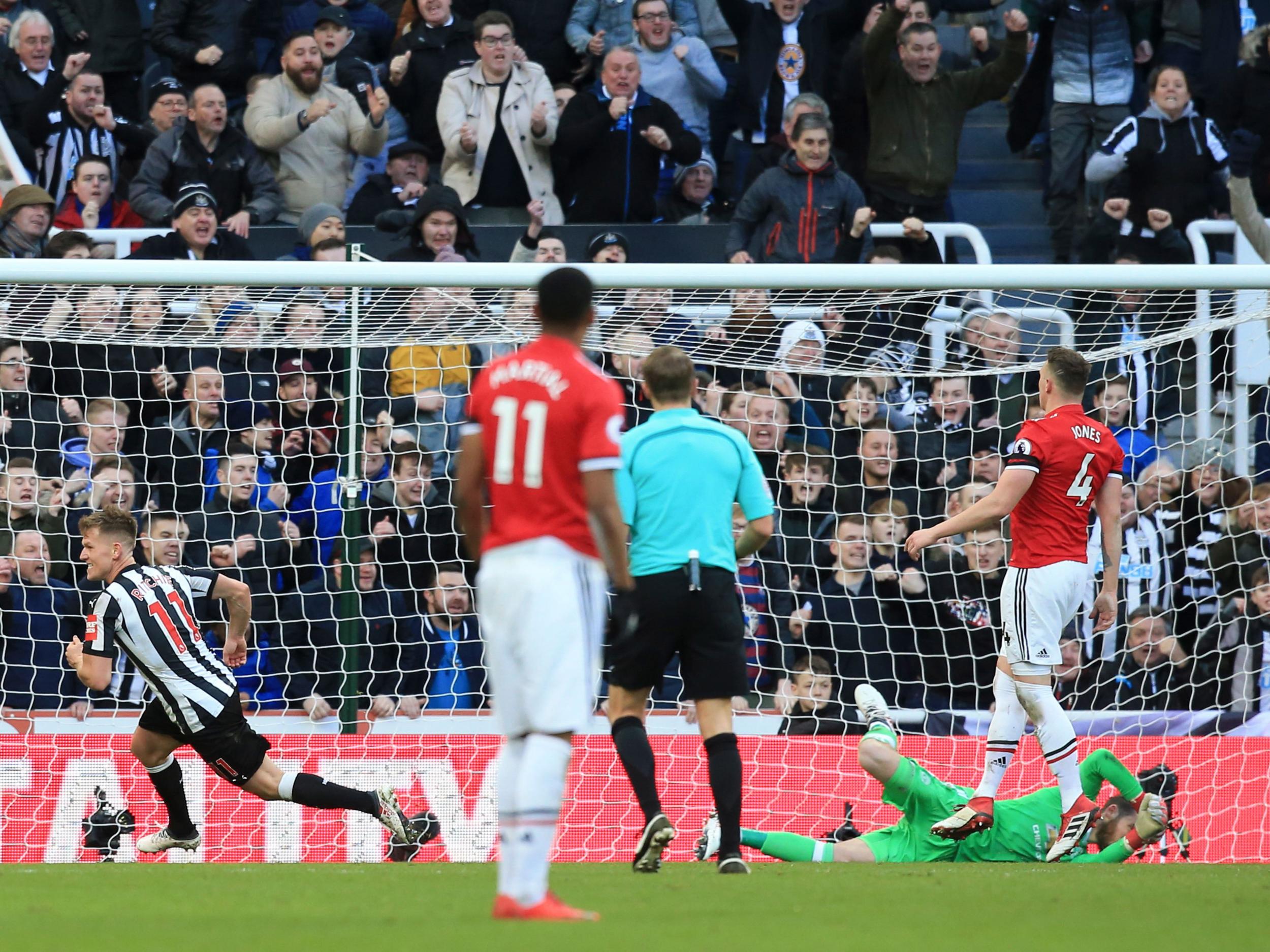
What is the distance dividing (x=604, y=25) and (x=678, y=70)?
0.79m

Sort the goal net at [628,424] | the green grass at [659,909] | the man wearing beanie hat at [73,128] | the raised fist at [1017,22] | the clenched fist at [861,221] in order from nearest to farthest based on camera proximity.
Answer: the green grass at [659,909] < the goal net at [628,424] < the clenched fist at [861,221] < the man wearing beanie hat at [73,128] < the raised fist at [1017,22]

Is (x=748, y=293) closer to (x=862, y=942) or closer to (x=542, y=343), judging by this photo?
(x=542, y=343)

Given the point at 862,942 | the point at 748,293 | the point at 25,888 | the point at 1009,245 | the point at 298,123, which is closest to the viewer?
the point at 862,942

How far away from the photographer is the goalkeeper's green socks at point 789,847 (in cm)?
781

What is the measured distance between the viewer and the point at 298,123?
1211cm

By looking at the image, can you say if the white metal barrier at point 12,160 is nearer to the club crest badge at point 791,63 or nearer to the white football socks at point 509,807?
the club crest badge at point 791,63

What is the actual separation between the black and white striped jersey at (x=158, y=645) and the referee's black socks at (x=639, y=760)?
2.19m

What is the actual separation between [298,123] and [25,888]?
729 cm

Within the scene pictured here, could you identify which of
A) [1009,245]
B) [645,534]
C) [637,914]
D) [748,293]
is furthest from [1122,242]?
[637,914]

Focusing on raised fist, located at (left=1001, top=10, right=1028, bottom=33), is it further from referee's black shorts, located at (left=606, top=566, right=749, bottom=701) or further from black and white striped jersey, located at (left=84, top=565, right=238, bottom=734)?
black and white striped jersey, located at (left=84, top=565, right=238, bottom=734)

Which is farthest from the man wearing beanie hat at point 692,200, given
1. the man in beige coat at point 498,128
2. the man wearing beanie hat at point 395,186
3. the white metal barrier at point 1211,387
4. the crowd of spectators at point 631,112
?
the white metal barrier at point 1211,387

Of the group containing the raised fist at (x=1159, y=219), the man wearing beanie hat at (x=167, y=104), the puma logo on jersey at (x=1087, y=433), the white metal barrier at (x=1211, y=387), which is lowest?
the puma logo on jersey at (x=1087, y=433)

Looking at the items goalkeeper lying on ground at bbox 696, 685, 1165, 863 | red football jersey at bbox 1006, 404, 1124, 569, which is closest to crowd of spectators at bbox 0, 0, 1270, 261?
red football jersey at bbox 1006, 404, 1124, 569

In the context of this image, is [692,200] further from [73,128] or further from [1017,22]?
[73,128]
